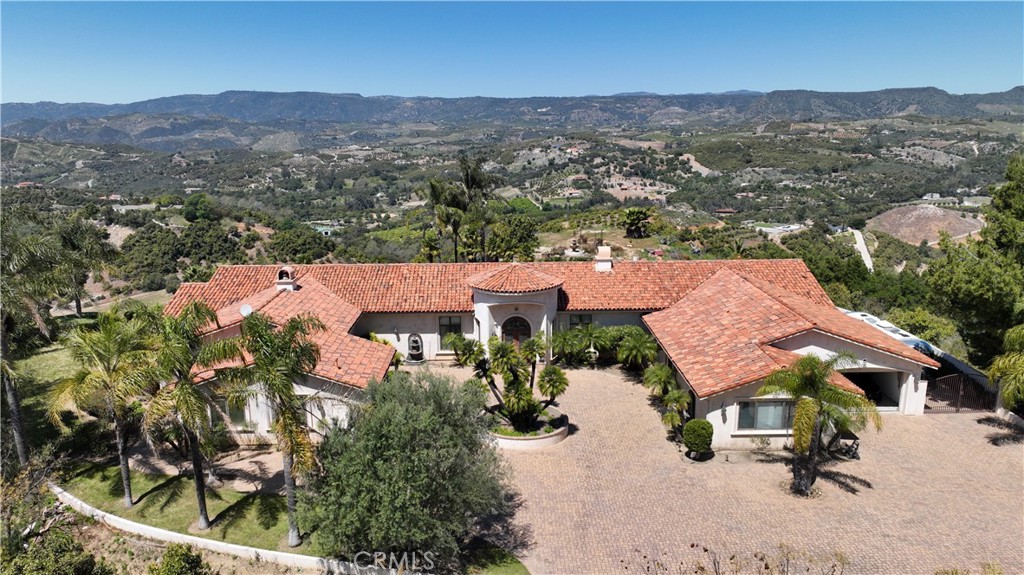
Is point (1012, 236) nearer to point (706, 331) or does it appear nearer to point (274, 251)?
point (706, 331)

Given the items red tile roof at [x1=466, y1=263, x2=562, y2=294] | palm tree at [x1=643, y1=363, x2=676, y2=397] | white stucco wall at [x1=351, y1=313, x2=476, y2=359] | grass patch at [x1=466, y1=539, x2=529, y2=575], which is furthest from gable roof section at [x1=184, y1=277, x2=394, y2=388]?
palm tree at [x1=643, y1=363, x2=676, y2=397]

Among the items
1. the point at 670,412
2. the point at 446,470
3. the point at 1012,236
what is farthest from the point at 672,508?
the point at 1012,236

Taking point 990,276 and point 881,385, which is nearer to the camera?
point 990,276

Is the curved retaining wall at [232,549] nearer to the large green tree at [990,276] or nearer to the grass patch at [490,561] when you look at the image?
the grass patch at [490,561]

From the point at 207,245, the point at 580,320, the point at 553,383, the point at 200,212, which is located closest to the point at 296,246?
the point at 207,245

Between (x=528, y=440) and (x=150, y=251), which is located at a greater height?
(x=150, y=251)

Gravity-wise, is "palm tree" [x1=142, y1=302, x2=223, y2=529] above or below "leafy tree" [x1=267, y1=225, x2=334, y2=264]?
above

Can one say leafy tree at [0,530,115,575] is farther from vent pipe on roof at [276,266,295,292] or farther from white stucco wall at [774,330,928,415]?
white stucco wall at [774,330,928,415]

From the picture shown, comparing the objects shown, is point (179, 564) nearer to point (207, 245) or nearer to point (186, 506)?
point (186, 506)
